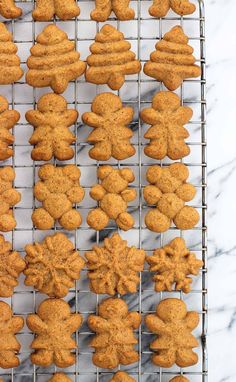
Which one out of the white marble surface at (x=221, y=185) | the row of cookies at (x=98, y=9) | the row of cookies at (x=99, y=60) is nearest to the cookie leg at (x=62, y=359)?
the white marble surface at (x=221, y=185)

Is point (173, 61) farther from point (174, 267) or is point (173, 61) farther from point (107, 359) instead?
point (107, 359)

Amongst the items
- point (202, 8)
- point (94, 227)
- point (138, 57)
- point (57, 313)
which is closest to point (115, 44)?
point (138, 57)

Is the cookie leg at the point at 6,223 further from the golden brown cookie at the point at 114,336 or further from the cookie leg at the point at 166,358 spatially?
the cookie leg at the point at 166,358

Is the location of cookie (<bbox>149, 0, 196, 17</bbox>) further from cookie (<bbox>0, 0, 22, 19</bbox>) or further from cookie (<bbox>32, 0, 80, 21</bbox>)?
cookie (<bbox>0, 0, 22, 19</bbox>)

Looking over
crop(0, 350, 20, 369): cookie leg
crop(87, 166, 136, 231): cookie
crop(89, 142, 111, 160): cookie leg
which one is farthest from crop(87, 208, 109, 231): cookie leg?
crop(0, 350, 20, 369): cookie leg

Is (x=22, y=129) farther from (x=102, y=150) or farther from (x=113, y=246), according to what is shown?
(x=113, y=246)
